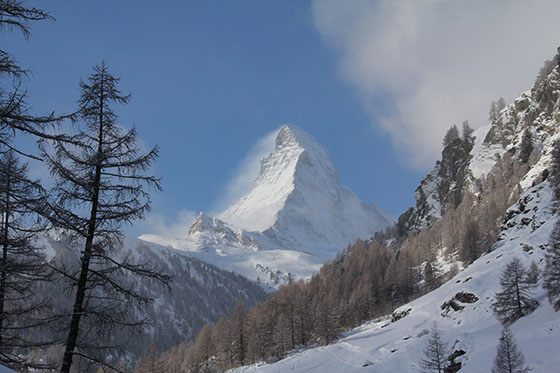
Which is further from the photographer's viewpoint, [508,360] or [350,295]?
[350,295]

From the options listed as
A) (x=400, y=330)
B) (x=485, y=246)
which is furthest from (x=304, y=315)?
(x=485, y=246)

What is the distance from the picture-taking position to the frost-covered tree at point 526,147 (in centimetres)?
9819

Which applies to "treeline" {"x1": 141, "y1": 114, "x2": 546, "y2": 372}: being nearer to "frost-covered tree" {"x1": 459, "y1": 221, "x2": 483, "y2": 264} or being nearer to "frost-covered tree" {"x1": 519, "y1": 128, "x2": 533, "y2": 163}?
"frost-covered tree" {"x1": 459, "y1": 221, "x2": 483, "y2": 264}

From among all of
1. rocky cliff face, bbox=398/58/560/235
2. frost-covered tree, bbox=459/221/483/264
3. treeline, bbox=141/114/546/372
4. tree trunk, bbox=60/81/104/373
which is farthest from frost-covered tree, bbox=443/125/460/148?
tree trunk, bbox=60/81/104/373

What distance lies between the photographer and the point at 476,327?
38.2 m

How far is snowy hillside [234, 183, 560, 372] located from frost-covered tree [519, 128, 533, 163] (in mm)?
45798

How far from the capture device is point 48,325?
9.98m

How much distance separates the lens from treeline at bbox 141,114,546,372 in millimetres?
70500

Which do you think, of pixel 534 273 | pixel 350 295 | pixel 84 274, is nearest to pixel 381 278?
pixel 350 295

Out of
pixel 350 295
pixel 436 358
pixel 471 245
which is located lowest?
pixel 436 358

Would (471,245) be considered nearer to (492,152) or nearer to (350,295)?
(350,295)

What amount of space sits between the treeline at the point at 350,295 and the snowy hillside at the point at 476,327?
12223mm

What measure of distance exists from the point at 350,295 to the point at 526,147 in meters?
61.9

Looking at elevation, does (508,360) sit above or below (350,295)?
below
